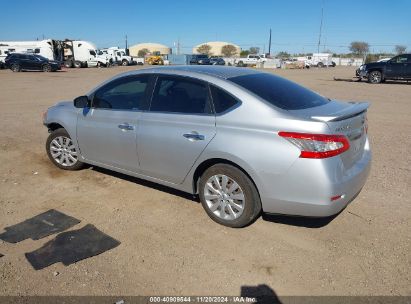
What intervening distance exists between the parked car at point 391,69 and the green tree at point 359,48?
69889 millimetres

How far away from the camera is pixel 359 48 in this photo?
88812mm

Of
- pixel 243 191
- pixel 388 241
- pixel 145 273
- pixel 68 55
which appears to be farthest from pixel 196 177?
pixel 68 55

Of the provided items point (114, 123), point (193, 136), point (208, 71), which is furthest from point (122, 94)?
point (193, 136)

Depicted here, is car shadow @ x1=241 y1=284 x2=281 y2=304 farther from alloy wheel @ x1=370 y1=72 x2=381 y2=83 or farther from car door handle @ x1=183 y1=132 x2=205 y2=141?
alloy wheel @ x1=370 y1=72 x2=381 y2=83

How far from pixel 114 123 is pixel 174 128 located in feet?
3.28

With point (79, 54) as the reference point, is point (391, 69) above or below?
below

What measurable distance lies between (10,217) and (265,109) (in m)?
3.10

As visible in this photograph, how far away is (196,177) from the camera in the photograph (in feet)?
13.6

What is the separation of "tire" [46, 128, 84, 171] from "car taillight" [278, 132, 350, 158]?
341 cm

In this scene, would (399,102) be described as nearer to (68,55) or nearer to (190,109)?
(190,109)

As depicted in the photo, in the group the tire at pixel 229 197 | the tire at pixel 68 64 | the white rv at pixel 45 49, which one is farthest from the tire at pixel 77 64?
the tire at pixel 229 197

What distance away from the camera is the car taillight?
3.25 m

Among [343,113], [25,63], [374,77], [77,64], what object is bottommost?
[77,64]

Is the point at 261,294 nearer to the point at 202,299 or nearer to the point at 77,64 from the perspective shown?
the point at 202,299
